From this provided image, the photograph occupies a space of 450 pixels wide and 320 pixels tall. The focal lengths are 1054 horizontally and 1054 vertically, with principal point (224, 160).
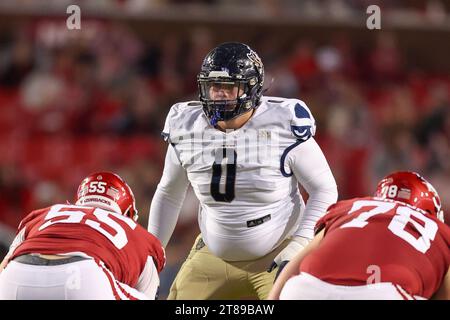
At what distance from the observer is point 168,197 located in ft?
17.3

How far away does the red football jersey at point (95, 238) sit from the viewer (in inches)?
171

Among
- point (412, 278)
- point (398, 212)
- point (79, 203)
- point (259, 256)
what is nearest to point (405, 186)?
point (398, 212)

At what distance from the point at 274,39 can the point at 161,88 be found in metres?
1.32

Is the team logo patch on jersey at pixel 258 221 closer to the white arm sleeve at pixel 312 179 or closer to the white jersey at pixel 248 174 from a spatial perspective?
the white jersey at pixel 248 174

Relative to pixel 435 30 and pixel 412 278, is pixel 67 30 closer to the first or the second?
pixel 435 30

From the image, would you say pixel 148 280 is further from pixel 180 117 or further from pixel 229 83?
pixel 229 83

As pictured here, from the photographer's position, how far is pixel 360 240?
4066 mm

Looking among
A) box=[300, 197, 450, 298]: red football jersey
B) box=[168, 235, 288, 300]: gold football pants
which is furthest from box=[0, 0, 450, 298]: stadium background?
box=[300, 197, 450, 298]: red football jersey

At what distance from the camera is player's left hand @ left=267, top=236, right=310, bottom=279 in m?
4.79

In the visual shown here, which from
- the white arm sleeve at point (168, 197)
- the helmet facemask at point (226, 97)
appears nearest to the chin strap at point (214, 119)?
the helmet facemask at point (226, 97)

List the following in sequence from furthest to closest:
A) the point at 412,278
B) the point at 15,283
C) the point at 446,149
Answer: the point at 446,149
the point at 15,283
the point at 412,278

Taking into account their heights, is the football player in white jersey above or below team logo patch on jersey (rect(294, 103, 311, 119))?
below

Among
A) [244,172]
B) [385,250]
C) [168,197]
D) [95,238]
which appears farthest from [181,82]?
[385,250]

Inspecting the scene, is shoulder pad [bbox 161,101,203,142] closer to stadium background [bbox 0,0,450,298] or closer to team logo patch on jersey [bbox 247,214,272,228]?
team logo patch on jersey [bbox 247,214,272,228]
